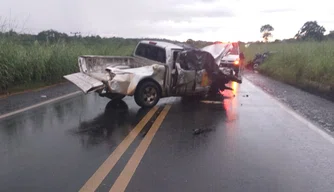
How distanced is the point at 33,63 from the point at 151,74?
8.01 meters

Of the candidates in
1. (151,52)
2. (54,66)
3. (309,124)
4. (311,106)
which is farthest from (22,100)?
(311,106)

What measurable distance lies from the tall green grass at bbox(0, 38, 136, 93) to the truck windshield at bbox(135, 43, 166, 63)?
5.23 metres

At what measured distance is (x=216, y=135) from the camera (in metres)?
7.48

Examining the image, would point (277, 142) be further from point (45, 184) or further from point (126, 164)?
point (45, 184)

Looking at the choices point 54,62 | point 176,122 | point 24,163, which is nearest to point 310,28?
point 54,62

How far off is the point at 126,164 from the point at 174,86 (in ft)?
19.0

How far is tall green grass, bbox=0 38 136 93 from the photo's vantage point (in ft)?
45.4

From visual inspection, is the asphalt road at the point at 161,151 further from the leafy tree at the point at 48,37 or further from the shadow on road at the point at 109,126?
the leafy tree at the point at 48,37

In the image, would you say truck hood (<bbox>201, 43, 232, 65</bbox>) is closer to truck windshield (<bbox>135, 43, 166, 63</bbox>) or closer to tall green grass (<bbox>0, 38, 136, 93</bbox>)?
truck windshield (<bbox>135, 43, 166, 63</bbox>)

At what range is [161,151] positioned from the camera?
6.13 metres

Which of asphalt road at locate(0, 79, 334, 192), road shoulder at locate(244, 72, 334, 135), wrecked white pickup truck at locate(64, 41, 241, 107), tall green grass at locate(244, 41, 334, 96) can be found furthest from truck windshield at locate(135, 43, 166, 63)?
tall green grass at locate(244, 41, 334, 96)

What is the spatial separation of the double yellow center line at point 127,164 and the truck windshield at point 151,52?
3.34m

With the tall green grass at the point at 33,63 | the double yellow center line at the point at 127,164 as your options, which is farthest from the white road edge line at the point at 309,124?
the tall green grass at the point at 33,63

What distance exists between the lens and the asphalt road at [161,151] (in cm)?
469
